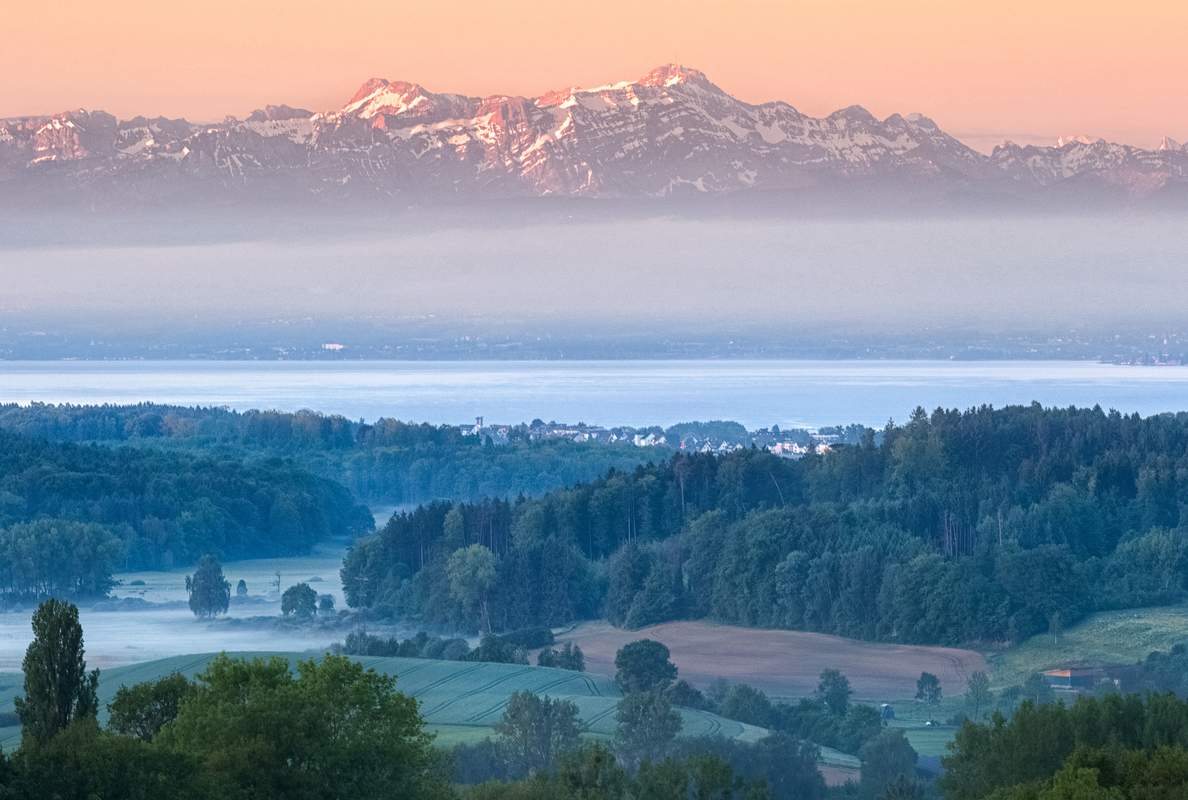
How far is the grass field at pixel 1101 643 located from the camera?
85.6 m

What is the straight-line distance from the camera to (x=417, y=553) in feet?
390

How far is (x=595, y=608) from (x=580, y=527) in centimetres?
1377

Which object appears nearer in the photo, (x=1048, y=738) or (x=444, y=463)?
(x=1048, y=738)

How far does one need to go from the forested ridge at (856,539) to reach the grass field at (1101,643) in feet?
4.49

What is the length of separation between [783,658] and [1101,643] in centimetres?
1289

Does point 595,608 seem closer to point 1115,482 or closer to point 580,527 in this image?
point 580,527

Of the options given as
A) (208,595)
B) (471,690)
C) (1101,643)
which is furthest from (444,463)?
(471,690)

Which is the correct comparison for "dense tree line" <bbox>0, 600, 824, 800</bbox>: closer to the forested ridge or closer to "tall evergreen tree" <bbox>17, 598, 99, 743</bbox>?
"tall evergreen tree" <bbox>17, 598, 99, 743</bbox>

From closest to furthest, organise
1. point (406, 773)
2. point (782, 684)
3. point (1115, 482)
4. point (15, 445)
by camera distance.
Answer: point (406, 773)
point (782, 684)
point (1115, 482)
point (15, 445)

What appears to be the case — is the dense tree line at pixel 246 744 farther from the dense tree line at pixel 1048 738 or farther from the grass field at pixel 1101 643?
the grass field at pixel 1101 643

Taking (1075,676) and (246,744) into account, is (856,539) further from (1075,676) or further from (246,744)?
(246,744)

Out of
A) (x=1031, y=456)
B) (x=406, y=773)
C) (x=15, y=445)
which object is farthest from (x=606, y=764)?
(x=15, y=445)

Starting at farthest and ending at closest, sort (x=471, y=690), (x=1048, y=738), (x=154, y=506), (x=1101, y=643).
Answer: (x=154, y=506)
(x=1101, y=643)
(x=471, y=690)
(x=1048, y=738)

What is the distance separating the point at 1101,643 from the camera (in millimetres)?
89188
